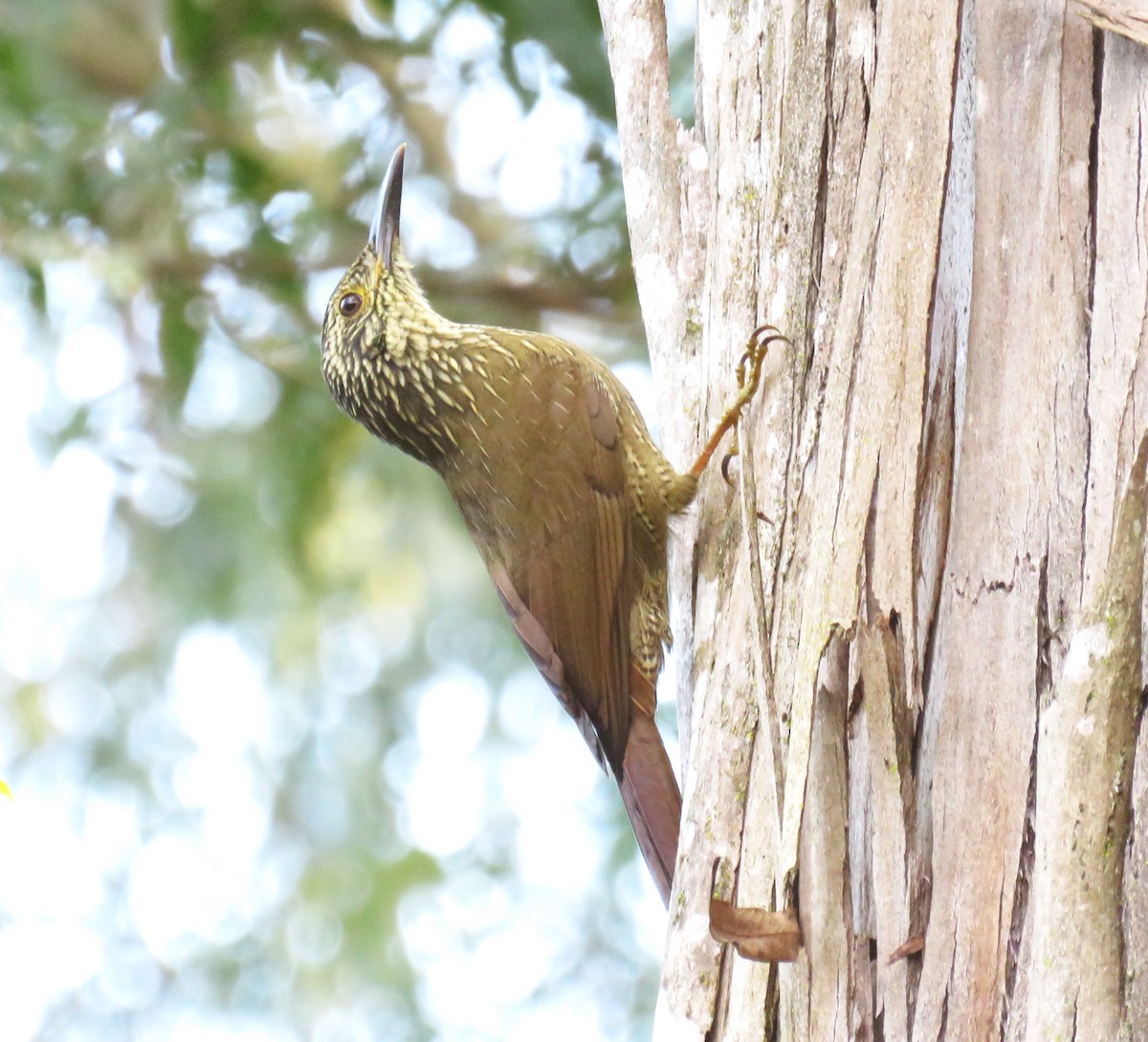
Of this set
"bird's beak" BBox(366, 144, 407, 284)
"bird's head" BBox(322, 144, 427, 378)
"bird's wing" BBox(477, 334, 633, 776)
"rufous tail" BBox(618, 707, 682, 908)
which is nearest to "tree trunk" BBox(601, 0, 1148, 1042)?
"rufous tail" BBox(618, 707, 682, 908)

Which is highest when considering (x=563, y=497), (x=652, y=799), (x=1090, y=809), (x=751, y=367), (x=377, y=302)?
(x=377, y=302)

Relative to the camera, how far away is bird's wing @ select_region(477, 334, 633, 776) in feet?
8.80

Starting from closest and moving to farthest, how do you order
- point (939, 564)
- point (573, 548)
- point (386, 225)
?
point (939, 564) → point (573, 548) → point (386, 225)

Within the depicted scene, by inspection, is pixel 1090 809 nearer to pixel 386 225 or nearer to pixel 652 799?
pixel 652 799

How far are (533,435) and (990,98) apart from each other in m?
1.35

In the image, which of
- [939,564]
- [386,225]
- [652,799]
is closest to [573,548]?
[652,799]

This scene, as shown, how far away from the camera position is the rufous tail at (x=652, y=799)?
2.39 metres

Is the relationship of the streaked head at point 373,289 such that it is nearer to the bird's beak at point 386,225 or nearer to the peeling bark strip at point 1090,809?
the bird's beak at point 386,225

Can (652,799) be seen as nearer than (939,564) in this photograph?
No

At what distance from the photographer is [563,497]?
9.12 feet

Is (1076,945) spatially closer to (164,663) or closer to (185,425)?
(185,425)

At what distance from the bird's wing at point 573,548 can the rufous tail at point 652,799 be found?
0.06 meters

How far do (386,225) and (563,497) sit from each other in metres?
0.91

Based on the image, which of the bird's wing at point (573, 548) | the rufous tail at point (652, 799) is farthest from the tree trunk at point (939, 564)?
the bird's wing at point (573, 548)
